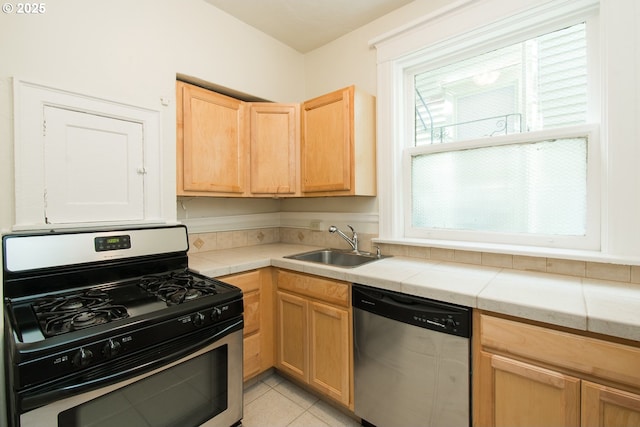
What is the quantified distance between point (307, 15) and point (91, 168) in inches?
69.5

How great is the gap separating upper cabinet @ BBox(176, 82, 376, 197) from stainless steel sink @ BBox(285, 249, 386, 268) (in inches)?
17.9

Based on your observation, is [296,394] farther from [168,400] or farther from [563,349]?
[563,349]

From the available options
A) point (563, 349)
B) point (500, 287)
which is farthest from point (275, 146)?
point (563, 349)

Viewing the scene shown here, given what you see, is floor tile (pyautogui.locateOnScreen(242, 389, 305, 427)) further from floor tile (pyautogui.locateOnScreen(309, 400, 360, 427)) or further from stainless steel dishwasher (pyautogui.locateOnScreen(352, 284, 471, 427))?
stainless steel dishwasher (pyautogui.locateOnScreen(352, 284, 471, 427))

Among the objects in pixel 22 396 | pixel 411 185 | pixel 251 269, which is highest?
pixel 411 185

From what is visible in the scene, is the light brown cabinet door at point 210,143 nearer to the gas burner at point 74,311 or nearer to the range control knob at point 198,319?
the gas burner at point 74,311

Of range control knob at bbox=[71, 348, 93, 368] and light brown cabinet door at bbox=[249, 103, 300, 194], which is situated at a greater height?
light brown cabinet door at bbox=[249, 103, 300, 194]

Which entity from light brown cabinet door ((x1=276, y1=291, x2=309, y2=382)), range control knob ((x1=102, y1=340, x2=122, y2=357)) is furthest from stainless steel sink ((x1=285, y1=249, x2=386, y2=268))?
range control knob ((x1=102, y1=340, x2=122, y2=357))

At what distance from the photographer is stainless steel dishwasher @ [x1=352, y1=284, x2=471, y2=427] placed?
1225 mm

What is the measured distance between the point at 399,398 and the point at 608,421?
0.75 metres

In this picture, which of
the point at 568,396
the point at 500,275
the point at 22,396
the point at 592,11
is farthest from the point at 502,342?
the point at 592,11

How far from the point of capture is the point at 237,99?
228 cm

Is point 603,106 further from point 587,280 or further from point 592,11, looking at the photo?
point 587,280

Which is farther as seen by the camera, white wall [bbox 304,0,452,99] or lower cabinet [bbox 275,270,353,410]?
white wall [bbox 304,0,452,99]
